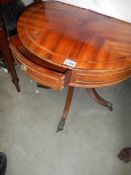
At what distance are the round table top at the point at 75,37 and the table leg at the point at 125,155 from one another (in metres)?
0.57

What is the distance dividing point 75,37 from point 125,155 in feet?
2.36

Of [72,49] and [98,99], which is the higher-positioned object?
[72,49]

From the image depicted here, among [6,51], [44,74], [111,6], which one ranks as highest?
[111,6]

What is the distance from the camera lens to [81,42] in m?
1.00

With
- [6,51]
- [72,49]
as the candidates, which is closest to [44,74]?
[72,49]

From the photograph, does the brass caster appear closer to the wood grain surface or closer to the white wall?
the wood grain surface

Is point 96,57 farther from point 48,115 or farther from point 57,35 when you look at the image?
point 48,115

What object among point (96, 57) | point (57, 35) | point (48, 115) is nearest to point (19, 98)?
point (48, 115)

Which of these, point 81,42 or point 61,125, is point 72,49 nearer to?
point 81,42

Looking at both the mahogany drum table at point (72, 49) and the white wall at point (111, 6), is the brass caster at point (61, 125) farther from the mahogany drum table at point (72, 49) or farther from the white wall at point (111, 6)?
the white wall at point (111, 6)

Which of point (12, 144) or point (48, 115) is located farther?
point (48, 115)

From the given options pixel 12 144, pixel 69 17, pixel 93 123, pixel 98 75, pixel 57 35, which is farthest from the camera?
pixel 93 123

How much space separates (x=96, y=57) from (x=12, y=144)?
76cm

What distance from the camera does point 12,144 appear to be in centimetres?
133
